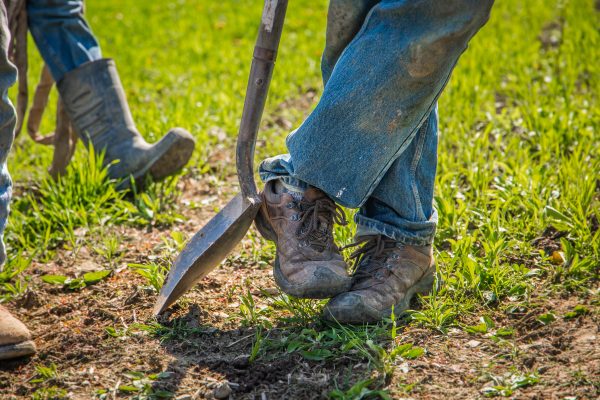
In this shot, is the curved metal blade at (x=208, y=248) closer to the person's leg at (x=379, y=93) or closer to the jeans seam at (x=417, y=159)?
the person's leg at (x=379, y=93)

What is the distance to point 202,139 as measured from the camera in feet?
12.5

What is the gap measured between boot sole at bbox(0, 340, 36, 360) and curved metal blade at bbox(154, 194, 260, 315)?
1.29ft

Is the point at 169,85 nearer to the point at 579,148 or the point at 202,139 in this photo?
the point at 202,139

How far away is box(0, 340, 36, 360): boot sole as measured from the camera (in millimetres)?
2059

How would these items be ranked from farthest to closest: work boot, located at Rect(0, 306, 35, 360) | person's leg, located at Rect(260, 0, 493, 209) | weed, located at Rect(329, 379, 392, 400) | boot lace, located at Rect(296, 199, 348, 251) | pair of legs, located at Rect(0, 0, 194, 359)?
1. pair of legs, located at Rect(0, 0, 194, 359)
2. boot lace, located at Rect(296, 199, 348, 251)
3. work boot, located at Rect(0, 306, 35, 360)
4. person's leg, located at Rect(260, 0, 493, 209)
5. weed, located at Rect(329, 379, 392, 400)

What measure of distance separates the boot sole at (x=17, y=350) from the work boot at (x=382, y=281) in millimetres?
921

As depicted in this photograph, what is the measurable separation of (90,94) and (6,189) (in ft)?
3.97

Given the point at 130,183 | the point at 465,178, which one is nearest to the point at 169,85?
the point at 130,183

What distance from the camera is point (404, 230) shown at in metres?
2.22

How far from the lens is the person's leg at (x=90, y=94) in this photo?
330 centimetres

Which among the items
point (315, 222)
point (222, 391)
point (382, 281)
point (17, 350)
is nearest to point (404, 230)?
point (382, 281)

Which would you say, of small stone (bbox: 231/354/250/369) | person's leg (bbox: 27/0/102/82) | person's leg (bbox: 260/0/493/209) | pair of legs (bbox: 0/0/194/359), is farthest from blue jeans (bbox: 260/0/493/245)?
person's leg (bbox: 27/0/102/82)

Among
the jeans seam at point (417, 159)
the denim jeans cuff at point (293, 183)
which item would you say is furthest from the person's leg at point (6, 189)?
the jeans seam at point (417, 159)

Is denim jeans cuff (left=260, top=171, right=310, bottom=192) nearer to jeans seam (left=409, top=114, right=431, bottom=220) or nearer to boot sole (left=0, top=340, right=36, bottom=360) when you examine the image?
jeans seam (left=409, top=114, right=431, bottom=220)
